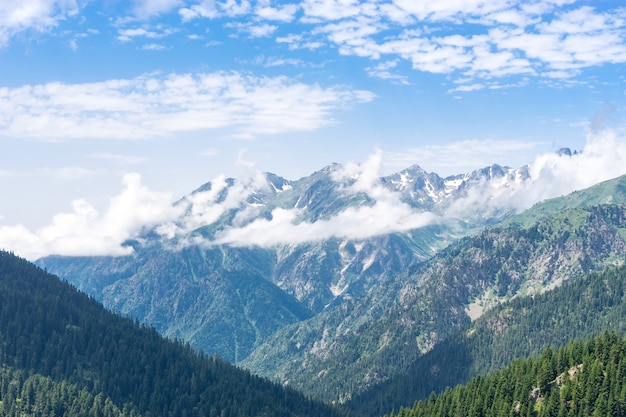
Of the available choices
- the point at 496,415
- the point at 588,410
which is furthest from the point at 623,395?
the point at 496,415

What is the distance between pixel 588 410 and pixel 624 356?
93.3ft

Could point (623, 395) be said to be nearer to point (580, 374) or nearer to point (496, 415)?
point (580, 374)

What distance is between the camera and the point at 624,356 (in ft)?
648

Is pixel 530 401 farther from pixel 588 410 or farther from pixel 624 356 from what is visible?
pixel 624 356

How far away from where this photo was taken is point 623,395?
580ft

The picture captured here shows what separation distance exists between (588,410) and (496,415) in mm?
29496

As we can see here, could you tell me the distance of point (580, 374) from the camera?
195125 millimetres

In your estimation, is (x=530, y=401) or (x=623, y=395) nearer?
(x=623, y=395)

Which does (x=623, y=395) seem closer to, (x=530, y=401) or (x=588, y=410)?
(x=588, y=410)

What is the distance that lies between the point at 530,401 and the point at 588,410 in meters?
20.9

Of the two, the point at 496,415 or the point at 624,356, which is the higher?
the point at 624,356

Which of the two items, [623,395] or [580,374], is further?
[580,374]

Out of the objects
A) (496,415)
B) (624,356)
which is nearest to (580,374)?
(624,356)

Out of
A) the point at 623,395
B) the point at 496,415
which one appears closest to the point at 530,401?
the point at 496,415
